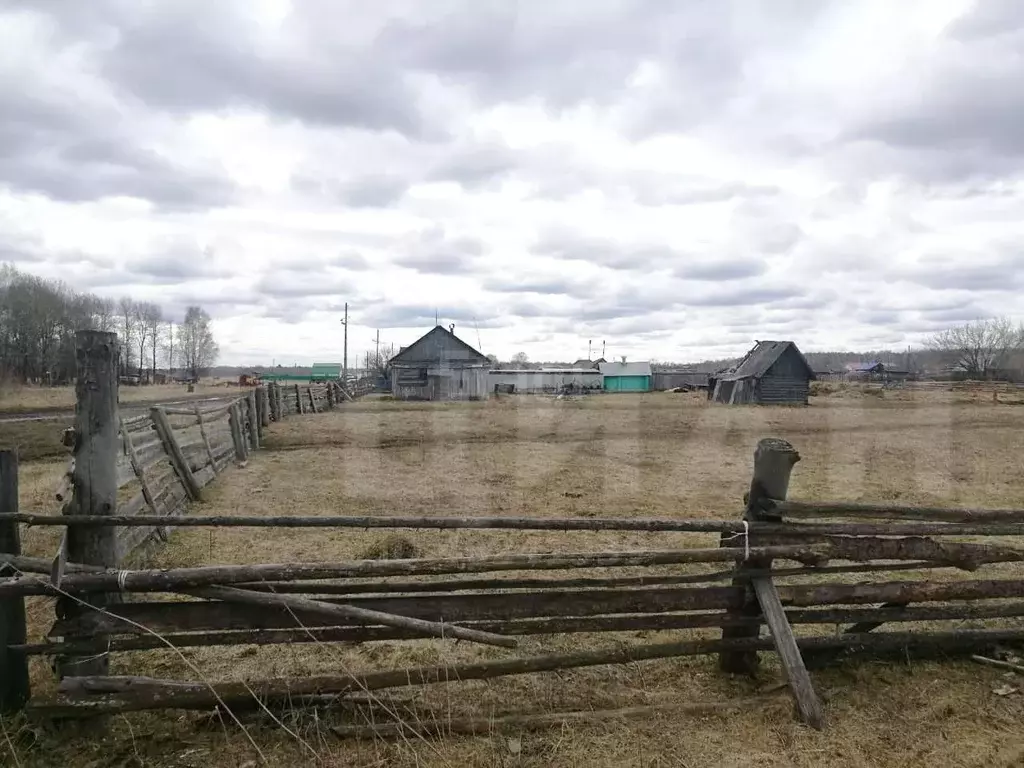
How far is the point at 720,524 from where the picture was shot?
12.1ft

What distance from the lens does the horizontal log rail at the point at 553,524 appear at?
3426 mm

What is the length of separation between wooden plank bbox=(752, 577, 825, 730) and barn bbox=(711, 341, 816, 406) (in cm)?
3669

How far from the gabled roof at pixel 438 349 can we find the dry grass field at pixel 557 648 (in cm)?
2329

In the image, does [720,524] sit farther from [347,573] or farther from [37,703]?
[37,703]

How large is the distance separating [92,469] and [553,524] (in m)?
2.51

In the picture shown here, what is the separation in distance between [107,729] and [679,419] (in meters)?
22.9

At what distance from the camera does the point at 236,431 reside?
1277cm

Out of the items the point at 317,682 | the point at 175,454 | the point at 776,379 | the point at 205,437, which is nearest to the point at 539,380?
the point at 776,379

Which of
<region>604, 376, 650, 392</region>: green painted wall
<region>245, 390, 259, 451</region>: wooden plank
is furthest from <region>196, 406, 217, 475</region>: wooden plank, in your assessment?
<region>604, 376, 650, 392</region>: green painted wall

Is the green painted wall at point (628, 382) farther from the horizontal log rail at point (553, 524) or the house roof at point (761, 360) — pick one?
the horizontal log rail at point (553, 524)

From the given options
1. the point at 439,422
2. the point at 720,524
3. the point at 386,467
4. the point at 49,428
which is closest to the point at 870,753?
the point at 720,524

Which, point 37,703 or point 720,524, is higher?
point 720,524

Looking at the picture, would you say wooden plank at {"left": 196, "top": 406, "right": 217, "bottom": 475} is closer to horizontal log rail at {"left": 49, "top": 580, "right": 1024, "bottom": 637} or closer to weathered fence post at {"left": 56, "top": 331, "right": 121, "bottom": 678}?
weathered fence post at {"left": 56, "top": 331, "right": 121, "bottom": 678}

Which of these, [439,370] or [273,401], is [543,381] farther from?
[273,401]
